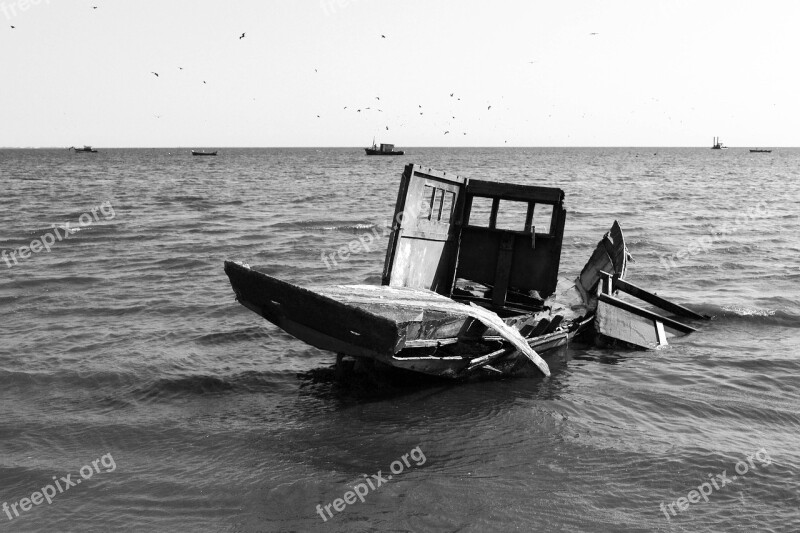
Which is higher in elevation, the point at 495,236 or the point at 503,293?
the point at 495,236

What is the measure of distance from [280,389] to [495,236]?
17.6 feet

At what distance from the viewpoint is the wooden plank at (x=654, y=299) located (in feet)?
46.3

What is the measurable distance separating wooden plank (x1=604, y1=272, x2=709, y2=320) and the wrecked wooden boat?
3 centimetres

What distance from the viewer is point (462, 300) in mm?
13070

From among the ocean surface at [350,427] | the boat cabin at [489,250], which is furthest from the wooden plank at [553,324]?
the boat cabin at [489,250]

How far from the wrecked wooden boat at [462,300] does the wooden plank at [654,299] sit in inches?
1.1

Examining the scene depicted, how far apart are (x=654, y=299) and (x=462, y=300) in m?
4.35

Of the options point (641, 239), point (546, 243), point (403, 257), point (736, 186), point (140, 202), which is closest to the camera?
point (403, 257)

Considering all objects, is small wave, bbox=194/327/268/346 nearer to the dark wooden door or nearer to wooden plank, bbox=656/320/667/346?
the dark wooden door

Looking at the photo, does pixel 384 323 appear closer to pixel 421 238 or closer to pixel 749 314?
pixel 421 238

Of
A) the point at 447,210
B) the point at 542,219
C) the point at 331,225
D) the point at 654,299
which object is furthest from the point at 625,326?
the point at 447,210

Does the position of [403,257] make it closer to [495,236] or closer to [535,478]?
[495,236]

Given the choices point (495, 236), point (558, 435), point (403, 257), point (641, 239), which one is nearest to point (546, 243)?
point (495, 236)

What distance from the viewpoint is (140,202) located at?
39.9 meters
